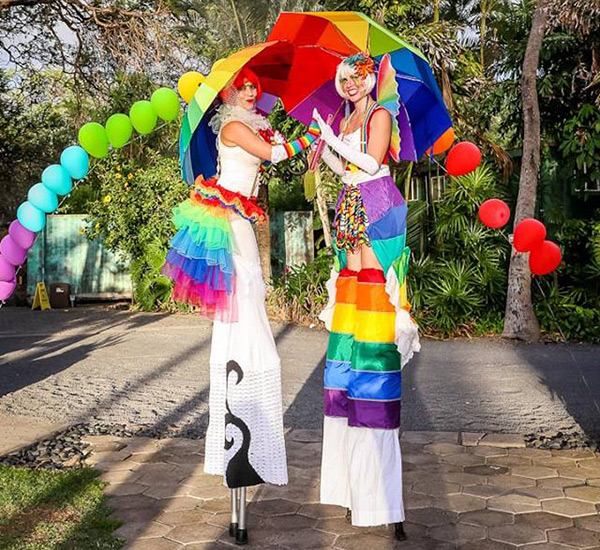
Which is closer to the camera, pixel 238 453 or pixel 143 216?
pixel 238 453

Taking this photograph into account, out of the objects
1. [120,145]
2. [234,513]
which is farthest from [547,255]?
[120,145]

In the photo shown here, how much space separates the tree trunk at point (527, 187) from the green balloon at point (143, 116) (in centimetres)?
623

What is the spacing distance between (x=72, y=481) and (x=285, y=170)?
9.24m

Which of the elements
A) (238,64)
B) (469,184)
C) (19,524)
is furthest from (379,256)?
(469,184)

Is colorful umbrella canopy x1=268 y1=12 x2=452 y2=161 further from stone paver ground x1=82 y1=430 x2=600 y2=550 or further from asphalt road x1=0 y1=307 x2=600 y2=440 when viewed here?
asphalt road x1=0 y1=307 x2=600 y2=440

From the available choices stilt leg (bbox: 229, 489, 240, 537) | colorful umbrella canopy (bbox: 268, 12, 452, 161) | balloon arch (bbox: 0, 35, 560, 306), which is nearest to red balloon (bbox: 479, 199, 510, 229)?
balloon arch (bbox: 0, 35, 560, 306)

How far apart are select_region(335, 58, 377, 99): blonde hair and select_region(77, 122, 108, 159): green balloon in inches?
61.8

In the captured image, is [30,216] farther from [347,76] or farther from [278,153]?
[347,76]

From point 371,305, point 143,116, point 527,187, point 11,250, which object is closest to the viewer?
point 371,305

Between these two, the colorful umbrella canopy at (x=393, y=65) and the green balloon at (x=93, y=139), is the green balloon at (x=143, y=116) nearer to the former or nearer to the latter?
the green balloon at (x=93, y=139)

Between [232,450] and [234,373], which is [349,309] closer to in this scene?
[234,373]

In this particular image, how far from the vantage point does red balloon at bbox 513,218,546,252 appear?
416cm

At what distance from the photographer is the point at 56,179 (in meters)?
4.40

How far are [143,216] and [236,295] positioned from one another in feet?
35.6
